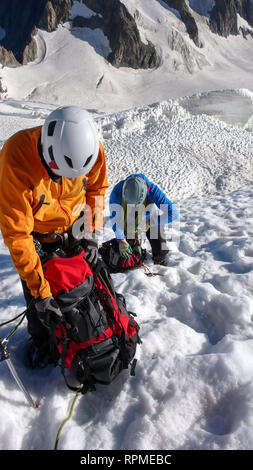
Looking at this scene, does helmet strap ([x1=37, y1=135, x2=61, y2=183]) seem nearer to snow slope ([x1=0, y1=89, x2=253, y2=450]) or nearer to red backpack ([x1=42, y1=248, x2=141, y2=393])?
red backpack ([x1=42, y1=248, x2=141, y2=393])

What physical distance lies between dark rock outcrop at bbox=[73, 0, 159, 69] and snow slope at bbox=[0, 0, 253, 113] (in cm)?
108

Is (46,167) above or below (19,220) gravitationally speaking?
above

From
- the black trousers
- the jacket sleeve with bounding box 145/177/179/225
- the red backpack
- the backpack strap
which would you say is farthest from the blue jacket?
the backpack strap

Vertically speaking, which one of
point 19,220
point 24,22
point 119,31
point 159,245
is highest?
point 24,22

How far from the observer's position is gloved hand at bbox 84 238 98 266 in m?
2.09

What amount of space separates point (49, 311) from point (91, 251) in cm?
59

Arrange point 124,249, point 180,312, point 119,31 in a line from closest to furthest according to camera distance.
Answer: point 180,312
point 124,249
point 119,31

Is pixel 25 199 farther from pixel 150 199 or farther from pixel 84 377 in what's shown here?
pixel 150 199

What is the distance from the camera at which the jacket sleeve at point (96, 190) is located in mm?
2217

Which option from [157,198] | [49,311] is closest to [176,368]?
[49,311]

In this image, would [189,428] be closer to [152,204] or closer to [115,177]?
[152,204]

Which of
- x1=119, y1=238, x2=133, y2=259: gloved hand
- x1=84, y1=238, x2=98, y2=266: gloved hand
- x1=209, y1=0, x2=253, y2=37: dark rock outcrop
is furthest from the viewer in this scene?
x1=209, y1=0, x2=253, y2=37: dark rock outcrop

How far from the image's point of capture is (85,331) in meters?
1.83

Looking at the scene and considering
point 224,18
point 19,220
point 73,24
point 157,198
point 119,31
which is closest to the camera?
point 19,220
